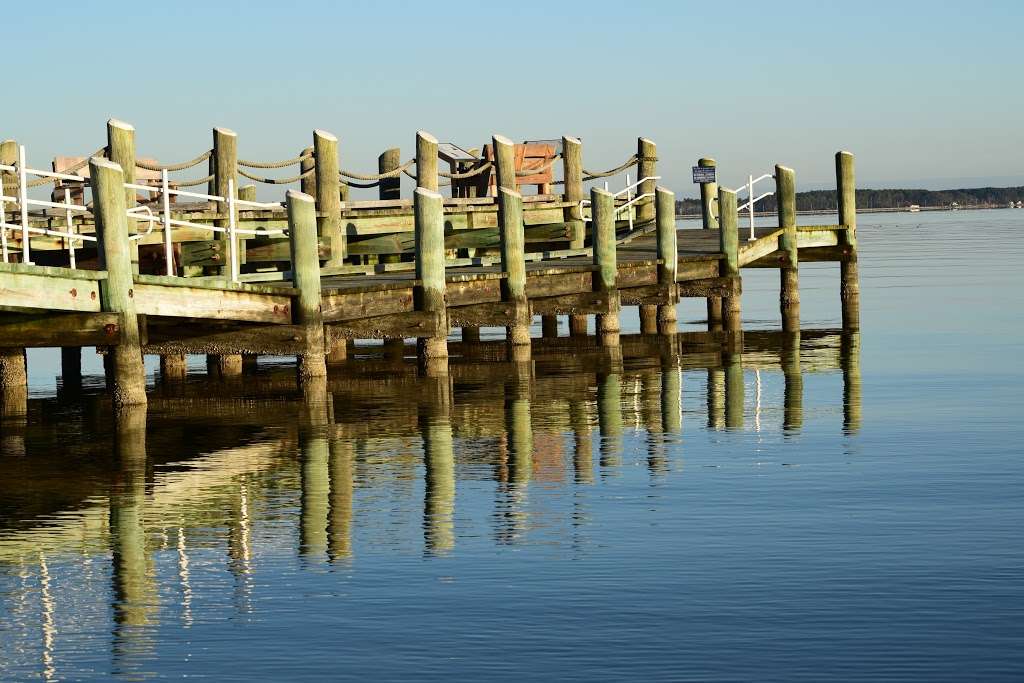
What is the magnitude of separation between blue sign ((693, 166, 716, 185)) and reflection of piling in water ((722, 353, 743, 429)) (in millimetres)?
6152

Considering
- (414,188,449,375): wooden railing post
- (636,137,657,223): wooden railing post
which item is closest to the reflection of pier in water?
(414,188,449,375): wooden railing post

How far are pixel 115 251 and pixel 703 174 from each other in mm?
16105

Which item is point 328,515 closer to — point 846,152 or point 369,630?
point 369,630

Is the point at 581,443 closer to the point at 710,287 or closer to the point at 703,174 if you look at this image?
the point at 710,287

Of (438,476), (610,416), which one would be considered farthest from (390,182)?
(438,476)

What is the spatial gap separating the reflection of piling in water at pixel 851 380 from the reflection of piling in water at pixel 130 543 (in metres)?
6.72

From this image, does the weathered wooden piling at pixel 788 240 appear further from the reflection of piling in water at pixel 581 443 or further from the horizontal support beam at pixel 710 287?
the reflection of piling in water at pixel 581 443

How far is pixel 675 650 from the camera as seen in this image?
8.75 m

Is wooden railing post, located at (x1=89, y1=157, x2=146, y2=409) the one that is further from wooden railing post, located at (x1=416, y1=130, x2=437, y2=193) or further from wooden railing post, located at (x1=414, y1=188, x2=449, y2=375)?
wooden railing post, located at (x1=416, y1=130, x2=437, y2=193)

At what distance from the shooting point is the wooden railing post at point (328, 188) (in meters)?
23.7

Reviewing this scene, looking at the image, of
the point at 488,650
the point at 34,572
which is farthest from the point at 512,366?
the point at 488,650

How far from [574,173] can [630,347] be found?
14.3 ft

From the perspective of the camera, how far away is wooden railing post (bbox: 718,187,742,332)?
27756 mm

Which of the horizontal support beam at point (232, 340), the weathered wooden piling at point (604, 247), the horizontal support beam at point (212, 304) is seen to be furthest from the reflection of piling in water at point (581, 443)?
the weathered wooden piling at point (604, 247)
